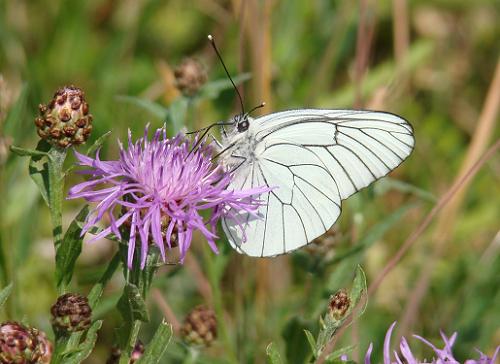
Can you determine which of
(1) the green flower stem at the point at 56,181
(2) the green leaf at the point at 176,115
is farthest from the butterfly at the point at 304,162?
(1) the green flower stem at the point at 56,181

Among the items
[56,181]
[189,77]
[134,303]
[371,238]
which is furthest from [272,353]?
[189,77]

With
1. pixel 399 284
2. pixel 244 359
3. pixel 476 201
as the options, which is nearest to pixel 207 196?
pixel 244 359

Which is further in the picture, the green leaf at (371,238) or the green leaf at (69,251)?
the green leaf at (371,238)

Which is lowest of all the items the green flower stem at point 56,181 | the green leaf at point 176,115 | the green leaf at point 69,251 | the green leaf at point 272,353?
the green leaf at point 272,353

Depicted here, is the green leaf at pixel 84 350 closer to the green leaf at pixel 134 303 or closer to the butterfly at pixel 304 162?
the green leaf at pixel 134 303

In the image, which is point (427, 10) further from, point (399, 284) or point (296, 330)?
point (296, 330)

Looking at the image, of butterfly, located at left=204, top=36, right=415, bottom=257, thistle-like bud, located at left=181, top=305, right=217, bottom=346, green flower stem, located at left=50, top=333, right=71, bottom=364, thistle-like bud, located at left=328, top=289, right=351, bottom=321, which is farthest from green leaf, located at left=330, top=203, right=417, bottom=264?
green flower stem, located at left=50, top=333, right=71, bottom=364

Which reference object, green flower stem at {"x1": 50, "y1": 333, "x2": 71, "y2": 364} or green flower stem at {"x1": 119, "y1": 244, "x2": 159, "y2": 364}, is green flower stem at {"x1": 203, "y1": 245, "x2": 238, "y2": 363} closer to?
green flower stem at {"x1": 119, "y1": 244, "x2": 159, "y2": 364}

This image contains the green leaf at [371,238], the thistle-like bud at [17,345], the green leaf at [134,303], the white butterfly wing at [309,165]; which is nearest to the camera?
the thistle-like bud at [17,345]
